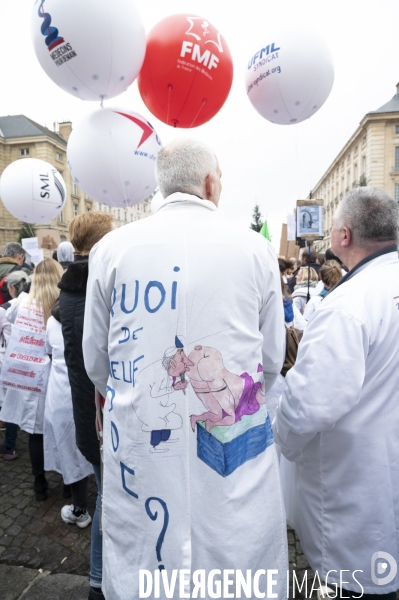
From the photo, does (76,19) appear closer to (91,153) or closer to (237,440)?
(91,153)

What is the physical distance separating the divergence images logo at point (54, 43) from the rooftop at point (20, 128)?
39134 millimetres

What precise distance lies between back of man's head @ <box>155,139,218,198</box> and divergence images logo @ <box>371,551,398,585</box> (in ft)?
→ 5.18

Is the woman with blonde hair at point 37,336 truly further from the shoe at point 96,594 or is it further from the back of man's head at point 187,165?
the back of man's head at point 187,165

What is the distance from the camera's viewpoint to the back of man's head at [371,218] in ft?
5.22

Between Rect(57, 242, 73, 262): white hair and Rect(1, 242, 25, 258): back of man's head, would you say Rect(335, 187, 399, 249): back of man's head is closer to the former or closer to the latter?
Rect(57, 242, 73, 262): white hair

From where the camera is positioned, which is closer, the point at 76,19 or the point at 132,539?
the point at 132,539

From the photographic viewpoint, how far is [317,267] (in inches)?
254

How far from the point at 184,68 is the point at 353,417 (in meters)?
2.89

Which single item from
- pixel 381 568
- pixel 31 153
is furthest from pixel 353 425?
pixel 31 153

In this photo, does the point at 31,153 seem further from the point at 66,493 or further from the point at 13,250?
the point at 66,493

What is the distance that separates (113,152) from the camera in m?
3.25

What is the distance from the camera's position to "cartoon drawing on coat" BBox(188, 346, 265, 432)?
4.06 feet

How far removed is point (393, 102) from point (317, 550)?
4129 centimetres

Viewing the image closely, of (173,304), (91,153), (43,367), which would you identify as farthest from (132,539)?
(91,153)
